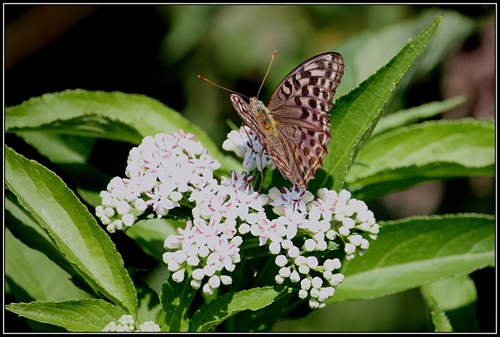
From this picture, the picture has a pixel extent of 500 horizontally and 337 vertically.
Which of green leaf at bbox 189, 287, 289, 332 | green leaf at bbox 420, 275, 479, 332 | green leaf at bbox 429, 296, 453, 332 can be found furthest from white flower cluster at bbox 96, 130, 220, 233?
green leaf at bbox 420, 275, 479, 332

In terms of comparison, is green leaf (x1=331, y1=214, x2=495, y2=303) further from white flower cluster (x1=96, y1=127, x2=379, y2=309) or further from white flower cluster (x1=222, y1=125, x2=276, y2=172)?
white flower cluster (x1=222, y1=125, x2=276, y2=172)

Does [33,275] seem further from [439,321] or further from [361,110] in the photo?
[439,321]

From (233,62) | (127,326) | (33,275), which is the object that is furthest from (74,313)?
(233,62)

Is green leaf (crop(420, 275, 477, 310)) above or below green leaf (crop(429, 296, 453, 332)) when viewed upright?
above

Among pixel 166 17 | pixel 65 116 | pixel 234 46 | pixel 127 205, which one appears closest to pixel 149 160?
pixel 127 205

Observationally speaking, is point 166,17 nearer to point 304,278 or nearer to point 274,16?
point 274,16
